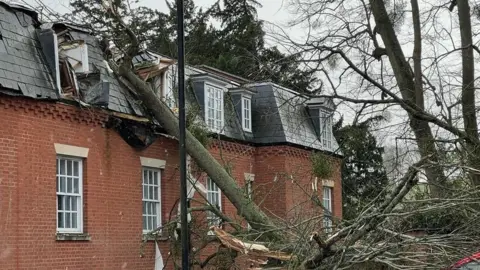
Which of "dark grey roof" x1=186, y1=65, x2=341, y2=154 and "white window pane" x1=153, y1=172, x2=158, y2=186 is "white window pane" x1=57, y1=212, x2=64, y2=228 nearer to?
"white window pane" x1=153, y1=172, x2=158, y2=186

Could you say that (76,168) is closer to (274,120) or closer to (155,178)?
(155,178)

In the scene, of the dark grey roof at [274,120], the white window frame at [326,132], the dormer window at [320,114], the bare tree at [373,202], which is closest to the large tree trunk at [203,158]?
the bare tree at [373,202]

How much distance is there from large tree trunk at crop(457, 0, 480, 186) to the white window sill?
8.26 metres

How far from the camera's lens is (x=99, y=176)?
1641 cm

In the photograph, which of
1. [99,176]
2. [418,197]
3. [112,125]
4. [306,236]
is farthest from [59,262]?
[418,197]

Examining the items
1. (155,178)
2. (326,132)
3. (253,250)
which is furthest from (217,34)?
(253,250)

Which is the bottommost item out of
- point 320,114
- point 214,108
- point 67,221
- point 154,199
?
point 67,221

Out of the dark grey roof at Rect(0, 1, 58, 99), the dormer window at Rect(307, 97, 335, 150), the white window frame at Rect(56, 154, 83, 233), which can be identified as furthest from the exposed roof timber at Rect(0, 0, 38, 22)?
the dormer window at Rect(307, 97, 335, 150)

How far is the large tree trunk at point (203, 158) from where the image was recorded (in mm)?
15102

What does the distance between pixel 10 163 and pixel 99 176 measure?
277 cm

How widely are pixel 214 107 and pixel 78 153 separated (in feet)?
21.8

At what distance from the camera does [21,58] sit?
1466cm

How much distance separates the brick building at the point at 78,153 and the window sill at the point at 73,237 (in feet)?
0.08

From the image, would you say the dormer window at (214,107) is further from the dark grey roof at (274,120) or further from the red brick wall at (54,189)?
the red brick wall at (54,189)
